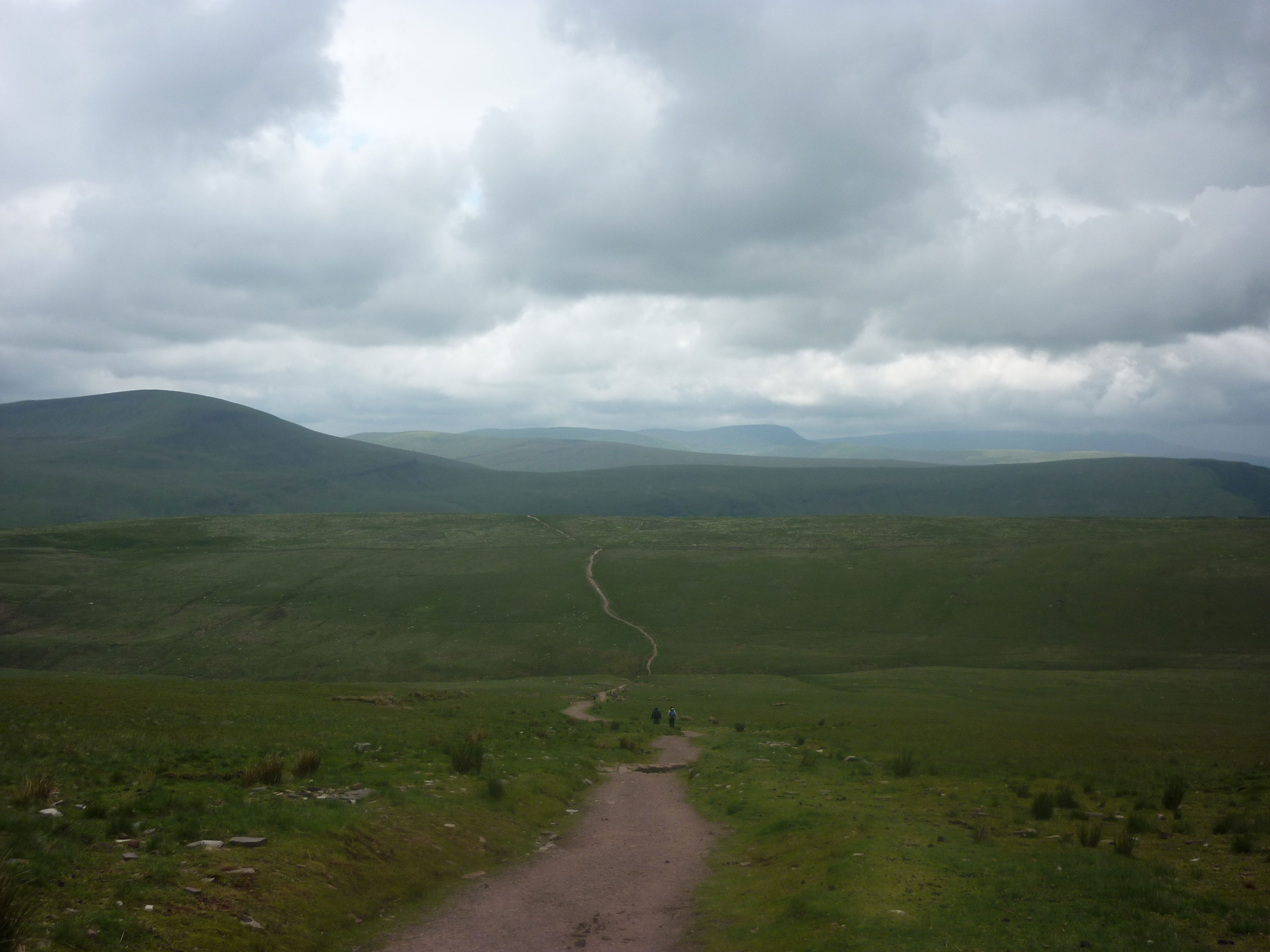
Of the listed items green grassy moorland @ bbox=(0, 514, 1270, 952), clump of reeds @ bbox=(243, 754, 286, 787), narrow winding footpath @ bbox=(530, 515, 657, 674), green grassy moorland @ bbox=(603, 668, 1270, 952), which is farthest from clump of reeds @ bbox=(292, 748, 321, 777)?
narrow winding footpath @ bbox=(530, 515, 657, 674)

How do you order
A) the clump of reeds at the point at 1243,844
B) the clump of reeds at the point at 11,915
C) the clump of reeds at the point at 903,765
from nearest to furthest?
the clump of reeds at the point at 11,915 → the clump of reeds at the point at 1243,844 → the clump of reeds at the point at 903,765

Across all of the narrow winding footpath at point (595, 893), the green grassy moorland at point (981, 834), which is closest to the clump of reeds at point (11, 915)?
the narrow winding footpath at point (595, 893)

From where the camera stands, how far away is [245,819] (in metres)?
14.1

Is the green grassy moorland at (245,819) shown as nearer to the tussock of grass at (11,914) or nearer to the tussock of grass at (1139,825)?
the tussock of grass at (11,914)

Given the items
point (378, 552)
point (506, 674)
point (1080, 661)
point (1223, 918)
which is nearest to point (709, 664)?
point (506, 674)

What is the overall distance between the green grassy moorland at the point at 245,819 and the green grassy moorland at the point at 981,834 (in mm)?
5201

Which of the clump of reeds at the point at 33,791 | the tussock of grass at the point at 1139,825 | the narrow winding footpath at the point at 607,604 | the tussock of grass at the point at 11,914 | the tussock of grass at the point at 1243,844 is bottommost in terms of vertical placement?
the narrow winding footpath at the point at 607,604

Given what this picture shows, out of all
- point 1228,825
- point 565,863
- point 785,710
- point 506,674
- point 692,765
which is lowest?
point 506,674

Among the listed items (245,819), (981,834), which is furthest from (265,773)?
(981,834)

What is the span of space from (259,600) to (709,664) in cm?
5514

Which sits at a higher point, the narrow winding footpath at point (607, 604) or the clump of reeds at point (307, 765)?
the clump of reeds at point (307, 765)

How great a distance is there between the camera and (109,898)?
10.1 meters

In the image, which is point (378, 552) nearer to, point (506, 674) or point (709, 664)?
point (506, 674)

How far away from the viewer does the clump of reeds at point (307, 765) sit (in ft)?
60.8
